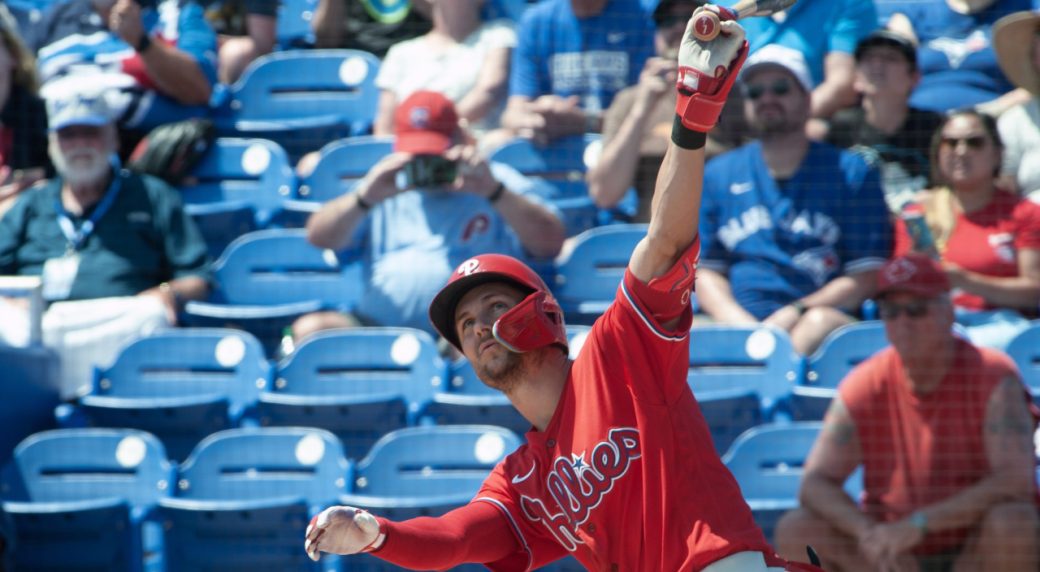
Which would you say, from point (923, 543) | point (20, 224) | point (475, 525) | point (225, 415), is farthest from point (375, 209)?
point (475, 525)

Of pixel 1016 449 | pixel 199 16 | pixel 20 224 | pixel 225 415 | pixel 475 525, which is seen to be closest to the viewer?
pixel 475 525

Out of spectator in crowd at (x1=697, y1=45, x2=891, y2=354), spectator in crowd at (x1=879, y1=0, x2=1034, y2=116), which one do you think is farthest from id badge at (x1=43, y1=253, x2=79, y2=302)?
spectator in crowd at (x1=879, y1=0, x2=1034, y2=116)

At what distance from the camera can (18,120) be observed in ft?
20.5

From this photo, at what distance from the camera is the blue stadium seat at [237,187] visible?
6.12m

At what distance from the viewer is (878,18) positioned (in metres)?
6.01

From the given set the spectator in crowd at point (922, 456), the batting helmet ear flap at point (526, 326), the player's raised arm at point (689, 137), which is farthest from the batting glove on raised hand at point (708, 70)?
the spectator in crowd at point (922, 456)

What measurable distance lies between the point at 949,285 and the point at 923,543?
0.85 metres

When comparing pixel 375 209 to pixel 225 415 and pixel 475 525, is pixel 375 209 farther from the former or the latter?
pixel 475 525

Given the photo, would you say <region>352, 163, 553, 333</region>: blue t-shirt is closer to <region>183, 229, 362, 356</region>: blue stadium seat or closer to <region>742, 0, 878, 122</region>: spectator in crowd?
<region>183, 229, 362, 356</region>: blue stadium seat

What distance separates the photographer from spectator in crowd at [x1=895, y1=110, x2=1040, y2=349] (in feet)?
16.4

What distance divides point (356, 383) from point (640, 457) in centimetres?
274

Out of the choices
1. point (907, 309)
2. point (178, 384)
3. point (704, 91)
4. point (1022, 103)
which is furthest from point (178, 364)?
point (704, 91)

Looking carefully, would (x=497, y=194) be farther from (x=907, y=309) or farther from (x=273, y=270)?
(x=907, y=309)

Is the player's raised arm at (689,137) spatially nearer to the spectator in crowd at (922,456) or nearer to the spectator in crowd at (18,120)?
the spectator in crowd at (922,456)
